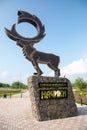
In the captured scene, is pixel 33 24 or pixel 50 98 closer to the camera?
pixel 50 98

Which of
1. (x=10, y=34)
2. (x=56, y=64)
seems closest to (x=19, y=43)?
(x=10, y=34)

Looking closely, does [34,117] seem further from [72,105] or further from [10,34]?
[10,34]

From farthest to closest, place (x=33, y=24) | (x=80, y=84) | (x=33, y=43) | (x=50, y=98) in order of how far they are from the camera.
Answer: (x=80, y=84), (x=33, y=24), (x=33, y=43), (x=50, y=98)

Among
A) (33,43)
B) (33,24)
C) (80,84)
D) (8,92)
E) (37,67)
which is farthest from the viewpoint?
(8,92)

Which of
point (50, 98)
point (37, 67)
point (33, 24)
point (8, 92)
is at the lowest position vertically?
point (50, 98)

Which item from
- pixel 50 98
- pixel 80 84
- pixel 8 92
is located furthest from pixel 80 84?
pixel 8 92

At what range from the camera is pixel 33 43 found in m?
11.9

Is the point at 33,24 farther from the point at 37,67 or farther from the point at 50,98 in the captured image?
the point at 50,98

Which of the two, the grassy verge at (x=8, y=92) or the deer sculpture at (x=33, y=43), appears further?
the grassy verge at (x=8, y=92)

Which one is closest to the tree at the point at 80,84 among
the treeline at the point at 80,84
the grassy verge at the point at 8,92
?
the treeline at the point at 80,84

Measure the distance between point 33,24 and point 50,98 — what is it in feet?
15.2

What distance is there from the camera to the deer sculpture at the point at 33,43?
1145 centimetres

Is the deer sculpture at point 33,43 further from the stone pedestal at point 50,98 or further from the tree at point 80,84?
the tree at point 80,84

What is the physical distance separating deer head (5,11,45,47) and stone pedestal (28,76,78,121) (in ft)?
7.34
